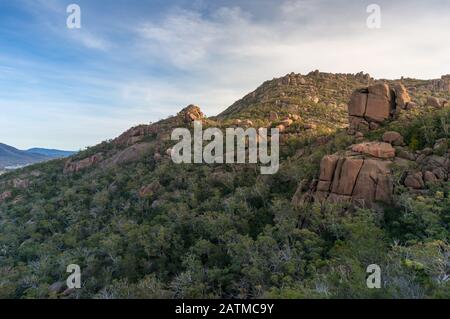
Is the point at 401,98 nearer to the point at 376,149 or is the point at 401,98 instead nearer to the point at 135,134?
the point at 376,149

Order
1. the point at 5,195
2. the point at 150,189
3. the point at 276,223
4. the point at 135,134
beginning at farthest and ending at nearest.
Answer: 1. the point at 135,134
2. the point at 5,195
3. the point at 150,189
4. the point at 276,223

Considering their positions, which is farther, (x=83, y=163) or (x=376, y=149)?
(x=83, y=163)

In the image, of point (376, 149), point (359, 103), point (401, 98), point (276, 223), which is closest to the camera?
point (276, 223)

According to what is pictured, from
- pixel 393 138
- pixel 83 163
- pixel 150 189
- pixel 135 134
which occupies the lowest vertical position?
pixel 150 189

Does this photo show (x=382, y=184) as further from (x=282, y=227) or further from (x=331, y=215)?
(x=282, y=227)

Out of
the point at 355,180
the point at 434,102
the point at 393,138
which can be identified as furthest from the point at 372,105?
the point at 355,180

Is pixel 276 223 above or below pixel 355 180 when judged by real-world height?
below

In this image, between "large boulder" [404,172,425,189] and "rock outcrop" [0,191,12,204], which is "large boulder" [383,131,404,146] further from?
"rock outcrop" [0,191,12,204]

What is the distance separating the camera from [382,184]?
16.0 m

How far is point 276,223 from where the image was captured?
17438 mm

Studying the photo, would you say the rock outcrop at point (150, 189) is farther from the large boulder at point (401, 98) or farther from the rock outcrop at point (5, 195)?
the rock outcrop at point (5, 195)

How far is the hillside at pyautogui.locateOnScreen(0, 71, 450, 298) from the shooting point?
1251 cm

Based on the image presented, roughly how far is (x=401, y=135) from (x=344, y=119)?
2351 cm
